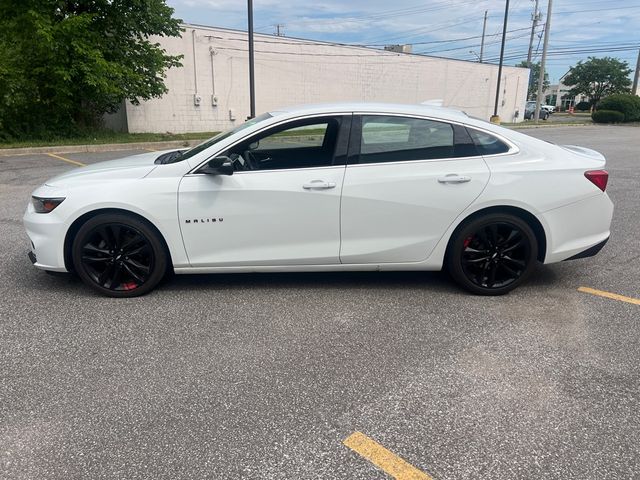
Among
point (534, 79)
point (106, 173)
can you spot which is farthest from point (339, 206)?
point (534, 79)

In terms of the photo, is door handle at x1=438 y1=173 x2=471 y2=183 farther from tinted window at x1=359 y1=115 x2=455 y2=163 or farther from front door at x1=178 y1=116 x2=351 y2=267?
front door at x1=178 y1=116 x2=351 y2=267

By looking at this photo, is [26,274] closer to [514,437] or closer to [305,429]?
[305,429]

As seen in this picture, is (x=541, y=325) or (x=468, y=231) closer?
(x=541, y=325)

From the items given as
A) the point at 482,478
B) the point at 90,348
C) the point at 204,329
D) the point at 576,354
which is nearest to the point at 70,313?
the point at 90,348

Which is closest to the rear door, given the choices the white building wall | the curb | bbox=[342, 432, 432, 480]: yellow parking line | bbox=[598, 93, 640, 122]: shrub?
bbox=[342, 432, 432, 480]: yellow parking line

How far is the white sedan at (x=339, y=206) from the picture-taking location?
12.8 feet

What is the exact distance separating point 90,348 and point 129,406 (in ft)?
2.64

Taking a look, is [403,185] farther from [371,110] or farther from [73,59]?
[73,59]

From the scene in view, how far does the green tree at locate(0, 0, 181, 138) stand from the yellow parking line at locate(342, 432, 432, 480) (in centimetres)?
1617

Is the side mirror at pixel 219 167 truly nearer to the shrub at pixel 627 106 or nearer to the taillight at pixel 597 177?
the taillight at pixel 597 177

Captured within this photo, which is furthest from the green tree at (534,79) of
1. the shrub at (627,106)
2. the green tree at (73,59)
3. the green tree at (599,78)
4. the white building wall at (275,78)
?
the green tree at (73,59)

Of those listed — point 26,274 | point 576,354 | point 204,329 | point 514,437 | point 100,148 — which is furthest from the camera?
point 100,148

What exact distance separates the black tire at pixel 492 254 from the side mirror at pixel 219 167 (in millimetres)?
1920

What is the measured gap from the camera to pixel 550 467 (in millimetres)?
2268
